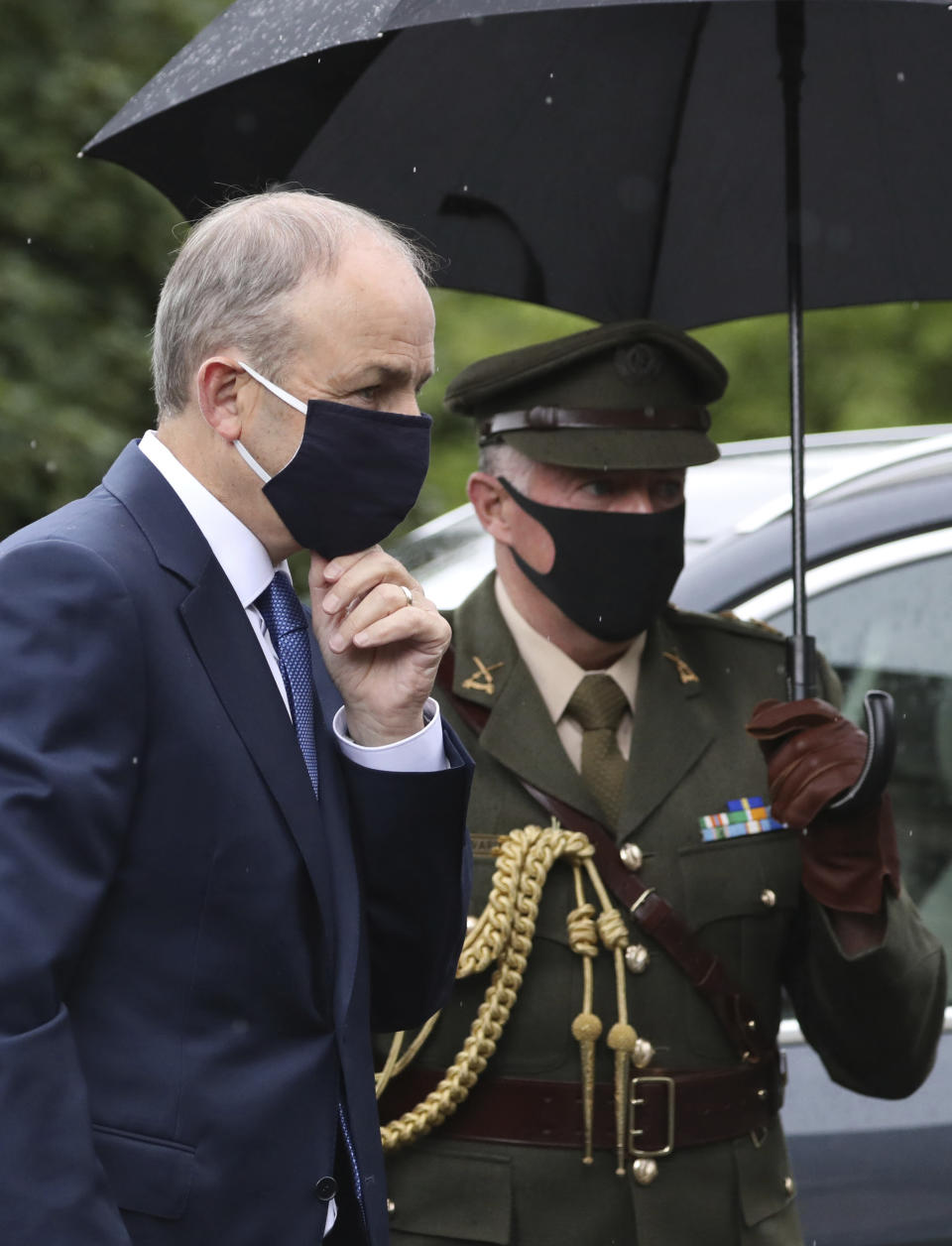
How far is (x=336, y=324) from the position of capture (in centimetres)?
205

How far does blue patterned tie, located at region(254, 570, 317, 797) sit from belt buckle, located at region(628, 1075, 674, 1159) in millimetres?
949

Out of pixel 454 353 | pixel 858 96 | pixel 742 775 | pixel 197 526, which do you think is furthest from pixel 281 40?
pixel 454 353

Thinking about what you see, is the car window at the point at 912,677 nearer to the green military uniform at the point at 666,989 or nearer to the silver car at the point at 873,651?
the silver car at the point at 873,651

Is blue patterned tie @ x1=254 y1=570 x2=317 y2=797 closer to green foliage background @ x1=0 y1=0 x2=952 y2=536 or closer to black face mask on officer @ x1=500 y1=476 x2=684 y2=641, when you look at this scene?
black face mask on officer @ x1=500 y1=476 x2=684 y2=641

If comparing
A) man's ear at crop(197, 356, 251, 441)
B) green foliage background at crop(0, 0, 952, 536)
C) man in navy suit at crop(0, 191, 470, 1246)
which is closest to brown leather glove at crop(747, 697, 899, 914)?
man in navy suit at crop(0, 191, 470, 1246)

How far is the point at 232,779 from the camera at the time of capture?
1907mm

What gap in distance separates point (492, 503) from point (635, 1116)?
0.95 meters

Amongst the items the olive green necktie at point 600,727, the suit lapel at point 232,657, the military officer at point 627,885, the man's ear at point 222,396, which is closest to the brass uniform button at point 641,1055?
the military officer at point 627,885

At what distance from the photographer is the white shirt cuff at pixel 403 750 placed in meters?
2.15

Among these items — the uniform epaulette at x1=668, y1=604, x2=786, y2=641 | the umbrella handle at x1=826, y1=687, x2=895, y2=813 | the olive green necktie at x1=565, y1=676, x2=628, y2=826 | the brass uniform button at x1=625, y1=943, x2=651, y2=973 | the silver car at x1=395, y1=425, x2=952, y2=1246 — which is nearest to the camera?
the umbrella handle at x1=826, y1=687, x2=895, y2=813

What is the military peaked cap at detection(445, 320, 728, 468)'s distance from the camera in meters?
2.96

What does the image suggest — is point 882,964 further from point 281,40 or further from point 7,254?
point 7,254

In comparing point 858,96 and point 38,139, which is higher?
point 38,139

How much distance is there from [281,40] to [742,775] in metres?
1.28
